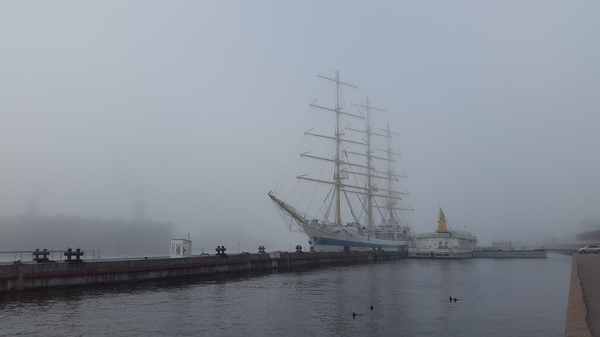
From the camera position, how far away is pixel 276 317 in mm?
23500

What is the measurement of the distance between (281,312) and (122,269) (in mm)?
19841

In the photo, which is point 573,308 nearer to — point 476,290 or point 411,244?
point 476,290

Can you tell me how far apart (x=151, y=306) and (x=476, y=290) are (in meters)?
26.8

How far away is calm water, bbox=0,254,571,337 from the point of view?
19922mm

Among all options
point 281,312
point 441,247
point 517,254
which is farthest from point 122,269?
point 517,254

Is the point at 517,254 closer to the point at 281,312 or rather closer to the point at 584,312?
the point at 281,312

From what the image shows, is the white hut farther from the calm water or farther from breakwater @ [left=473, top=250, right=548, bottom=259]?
breakwater @ [left=473, top=250, right=548, bottom=259]

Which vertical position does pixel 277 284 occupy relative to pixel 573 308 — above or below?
below

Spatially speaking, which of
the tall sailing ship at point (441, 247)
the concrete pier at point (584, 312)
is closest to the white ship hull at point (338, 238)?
the tall sailing ship at point (441, 247)

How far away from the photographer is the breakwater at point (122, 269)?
103 feet

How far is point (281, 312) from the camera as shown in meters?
25.1

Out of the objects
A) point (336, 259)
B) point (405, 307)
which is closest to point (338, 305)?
point (405, 307)

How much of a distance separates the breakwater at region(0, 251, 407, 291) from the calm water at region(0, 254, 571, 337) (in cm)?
140

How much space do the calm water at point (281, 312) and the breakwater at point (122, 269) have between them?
4.60ft
